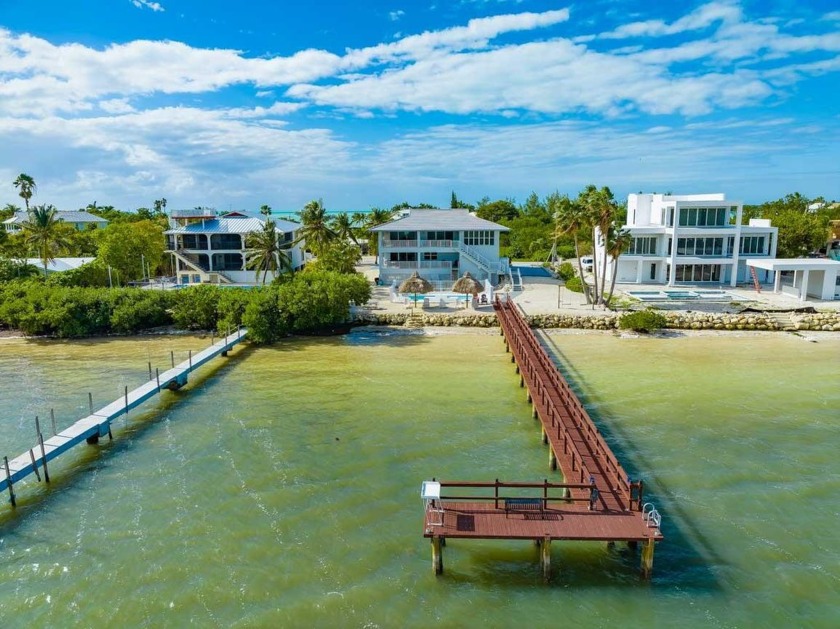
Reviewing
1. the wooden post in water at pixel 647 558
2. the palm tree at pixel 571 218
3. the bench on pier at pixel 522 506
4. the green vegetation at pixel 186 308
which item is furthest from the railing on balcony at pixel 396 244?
the wooden post in water at pixel 647 558

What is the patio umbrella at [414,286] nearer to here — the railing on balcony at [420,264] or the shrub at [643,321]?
the railing on balcony at [420,264]

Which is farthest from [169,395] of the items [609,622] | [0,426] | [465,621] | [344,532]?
[609,622]

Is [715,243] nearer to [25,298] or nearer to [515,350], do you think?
[515,350]

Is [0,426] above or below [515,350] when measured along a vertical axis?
below

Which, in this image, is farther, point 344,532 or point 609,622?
point 344,532

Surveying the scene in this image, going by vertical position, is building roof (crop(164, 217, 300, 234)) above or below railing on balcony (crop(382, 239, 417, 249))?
above

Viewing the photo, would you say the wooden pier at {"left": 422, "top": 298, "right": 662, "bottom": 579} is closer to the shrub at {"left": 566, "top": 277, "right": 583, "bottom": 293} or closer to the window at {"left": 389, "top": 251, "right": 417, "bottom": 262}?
the shrub at {"left": 566, "top": 277, "right": 583, "bottom": 293}

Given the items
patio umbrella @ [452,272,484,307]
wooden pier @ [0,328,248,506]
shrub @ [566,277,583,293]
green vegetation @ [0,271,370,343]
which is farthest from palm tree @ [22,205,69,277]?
shrub @ [566,277,583,293]

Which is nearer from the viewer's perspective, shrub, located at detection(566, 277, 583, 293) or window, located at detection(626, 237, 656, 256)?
shrub, located at detection(566, 277, 583, 293)
